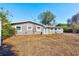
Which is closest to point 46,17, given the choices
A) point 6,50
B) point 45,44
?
point 45,44

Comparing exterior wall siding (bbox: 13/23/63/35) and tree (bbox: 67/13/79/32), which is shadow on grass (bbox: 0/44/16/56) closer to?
exterior wall siding (bbox: 13/23/63/35)

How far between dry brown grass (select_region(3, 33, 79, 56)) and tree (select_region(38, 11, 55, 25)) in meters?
0.17

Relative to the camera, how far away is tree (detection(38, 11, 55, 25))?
17875 millimetres

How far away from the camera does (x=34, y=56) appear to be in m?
17.9

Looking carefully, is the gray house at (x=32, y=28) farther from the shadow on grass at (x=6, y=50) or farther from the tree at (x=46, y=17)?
the shadow on grass at (x=6, y=50)

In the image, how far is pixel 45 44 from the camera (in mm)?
17875

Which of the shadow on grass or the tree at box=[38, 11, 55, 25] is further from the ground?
the tree at box=[38, 11, 55, 25]

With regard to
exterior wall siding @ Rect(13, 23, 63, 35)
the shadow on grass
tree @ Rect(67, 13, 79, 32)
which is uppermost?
tree @ Rect(67, 13, 79, 32)

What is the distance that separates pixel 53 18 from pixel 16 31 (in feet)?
1.53

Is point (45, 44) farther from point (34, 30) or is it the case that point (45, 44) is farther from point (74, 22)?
point (74, 22)

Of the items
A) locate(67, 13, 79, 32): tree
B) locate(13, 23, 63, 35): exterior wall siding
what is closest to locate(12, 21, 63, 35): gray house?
locate(13, 23, 63, 35): exterior wall siding

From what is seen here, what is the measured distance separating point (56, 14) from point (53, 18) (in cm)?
6

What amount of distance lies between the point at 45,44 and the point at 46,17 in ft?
1.06

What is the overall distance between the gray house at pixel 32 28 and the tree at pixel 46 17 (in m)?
0.05
